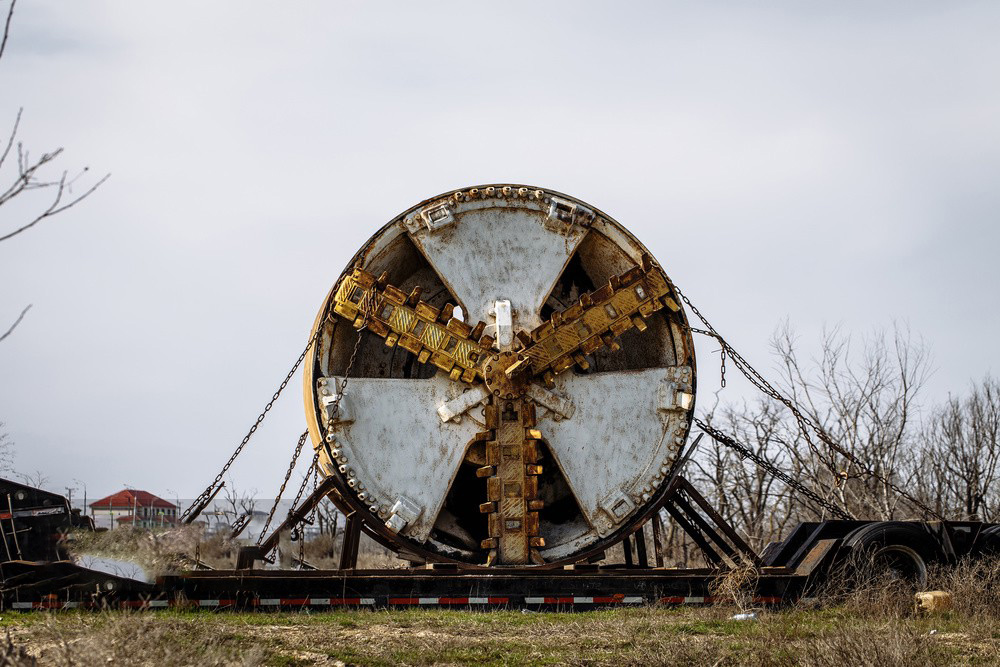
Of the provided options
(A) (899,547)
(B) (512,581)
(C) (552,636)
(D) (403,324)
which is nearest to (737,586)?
(A) (899,547)

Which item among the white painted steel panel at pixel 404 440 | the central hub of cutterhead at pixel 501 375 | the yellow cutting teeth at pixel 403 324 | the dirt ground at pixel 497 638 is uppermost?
the yellow cutting teeth at pixel 403 324

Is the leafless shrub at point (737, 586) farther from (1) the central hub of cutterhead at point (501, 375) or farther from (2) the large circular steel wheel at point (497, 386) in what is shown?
(1) the central hub of cutterhead at point (501, 375)

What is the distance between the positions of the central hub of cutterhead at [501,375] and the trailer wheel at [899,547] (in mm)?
3554

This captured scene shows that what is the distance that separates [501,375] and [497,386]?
0.12m

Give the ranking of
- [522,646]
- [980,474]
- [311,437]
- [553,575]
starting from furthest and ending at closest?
1. [980,474]
2. [311,437]
3. [553,575]
4. [522,646]

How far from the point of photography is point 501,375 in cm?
1108

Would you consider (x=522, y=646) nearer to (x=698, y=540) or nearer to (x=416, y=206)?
(x=698, y=540)

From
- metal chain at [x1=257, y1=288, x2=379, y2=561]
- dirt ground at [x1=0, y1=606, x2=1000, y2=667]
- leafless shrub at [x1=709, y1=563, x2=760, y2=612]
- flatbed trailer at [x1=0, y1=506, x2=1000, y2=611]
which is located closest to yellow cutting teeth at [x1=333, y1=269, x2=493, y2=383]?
metal chain at [x1=257, y1=288, x2=379, y2=561]

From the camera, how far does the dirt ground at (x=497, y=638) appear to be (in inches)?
279

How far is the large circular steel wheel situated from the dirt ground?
150 cm

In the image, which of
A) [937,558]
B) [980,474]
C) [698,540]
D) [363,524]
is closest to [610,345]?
[698,540]

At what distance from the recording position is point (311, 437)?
1111 centimetres

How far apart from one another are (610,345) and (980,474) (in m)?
16.8

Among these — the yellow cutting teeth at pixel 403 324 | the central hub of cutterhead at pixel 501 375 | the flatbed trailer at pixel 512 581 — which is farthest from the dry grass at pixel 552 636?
the yellow cutting teeth at pixel 403 324
